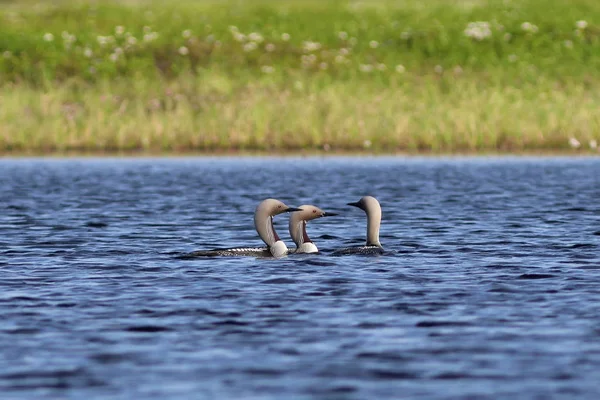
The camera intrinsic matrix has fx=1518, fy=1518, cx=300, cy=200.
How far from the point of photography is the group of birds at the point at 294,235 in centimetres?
1664

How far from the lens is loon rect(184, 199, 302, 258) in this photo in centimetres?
1659

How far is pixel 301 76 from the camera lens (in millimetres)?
42625

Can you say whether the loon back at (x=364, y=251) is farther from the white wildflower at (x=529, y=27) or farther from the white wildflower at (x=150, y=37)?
the white wildflower at (x=529, y=27)

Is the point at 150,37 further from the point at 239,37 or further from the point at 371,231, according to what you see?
the point at 371,231

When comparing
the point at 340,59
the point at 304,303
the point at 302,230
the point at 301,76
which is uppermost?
the point at 340,59

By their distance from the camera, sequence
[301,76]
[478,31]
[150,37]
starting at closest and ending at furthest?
[301,76] → [150,37] → [478,31]

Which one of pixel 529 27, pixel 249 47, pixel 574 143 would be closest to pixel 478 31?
pixel 529 27

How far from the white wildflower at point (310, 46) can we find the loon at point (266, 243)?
32971 mm

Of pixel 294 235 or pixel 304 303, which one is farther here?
pixel 294 235

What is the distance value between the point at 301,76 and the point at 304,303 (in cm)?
2996

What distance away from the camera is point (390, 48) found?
50469 mm

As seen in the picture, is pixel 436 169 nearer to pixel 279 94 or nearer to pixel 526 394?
pixel 279 94

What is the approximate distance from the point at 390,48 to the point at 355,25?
3.20 metres

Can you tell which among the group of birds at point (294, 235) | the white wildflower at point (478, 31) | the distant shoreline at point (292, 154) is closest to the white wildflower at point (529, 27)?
the white wildflower at point (478, 31)
